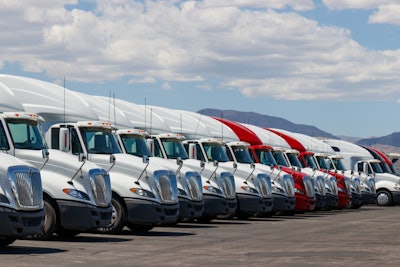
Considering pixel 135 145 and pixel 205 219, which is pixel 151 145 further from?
pixel 205 219

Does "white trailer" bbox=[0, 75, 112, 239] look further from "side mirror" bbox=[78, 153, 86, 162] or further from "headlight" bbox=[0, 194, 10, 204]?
"headlight" bbox=[0, 194, 10, 204]

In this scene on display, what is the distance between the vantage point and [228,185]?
1125 inches

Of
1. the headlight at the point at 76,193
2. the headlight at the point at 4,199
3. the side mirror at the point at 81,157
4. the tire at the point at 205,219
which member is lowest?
the tire at the point at 205,219

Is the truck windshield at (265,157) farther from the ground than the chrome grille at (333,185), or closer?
farther from the ground

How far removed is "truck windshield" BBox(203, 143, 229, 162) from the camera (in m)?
30.8

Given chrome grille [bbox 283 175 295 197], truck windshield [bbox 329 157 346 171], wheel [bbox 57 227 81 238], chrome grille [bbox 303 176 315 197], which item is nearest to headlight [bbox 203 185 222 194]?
chrome grille [bbox 283 175 295 197]

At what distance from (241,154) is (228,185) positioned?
414 centimetres

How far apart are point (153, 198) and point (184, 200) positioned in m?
2.62

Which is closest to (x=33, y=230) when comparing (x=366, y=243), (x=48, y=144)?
(x=48, y=144)

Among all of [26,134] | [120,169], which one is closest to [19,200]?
[26,134]

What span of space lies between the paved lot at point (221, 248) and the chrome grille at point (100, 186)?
2.45 feet

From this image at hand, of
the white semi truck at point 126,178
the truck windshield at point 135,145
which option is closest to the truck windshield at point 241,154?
the truck windshield at point 135,145

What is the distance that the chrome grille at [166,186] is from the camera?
22.9 m

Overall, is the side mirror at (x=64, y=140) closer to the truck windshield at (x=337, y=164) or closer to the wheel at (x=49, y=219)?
the wheel at (x=49, y=219)
